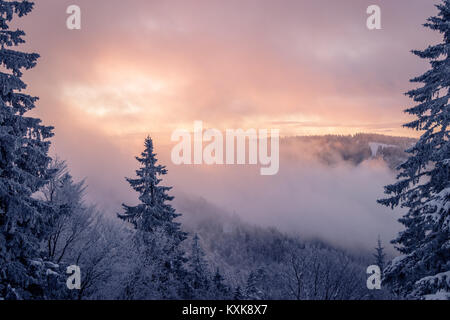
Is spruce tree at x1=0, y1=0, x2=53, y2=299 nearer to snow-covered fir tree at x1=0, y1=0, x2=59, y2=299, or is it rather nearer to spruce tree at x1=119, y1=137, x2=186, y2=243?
snow-covered fir tree at x1=0, y1=0, x2=59, y2=299

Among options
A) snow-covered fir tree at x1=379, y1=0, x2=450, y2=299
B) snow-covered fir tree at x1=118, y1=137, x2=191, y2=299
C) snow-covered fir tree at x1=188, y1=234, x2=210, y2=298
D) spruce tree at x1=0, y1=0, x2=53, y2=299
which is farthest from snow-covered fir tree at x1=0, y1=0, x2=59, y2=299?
snow-covered fir tree at x1=188, y1=234, x2=210, y2=298

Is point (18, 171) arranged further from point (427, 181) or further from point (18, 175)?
point (427, 181)

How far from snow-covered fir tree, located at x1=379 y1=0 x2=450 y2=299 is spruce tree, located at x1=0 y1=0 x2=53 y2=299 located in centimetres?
1317

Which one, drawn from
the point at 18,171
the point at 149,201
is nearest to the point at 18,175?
the point at 18,171

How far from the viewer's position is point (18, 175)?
8547 mm

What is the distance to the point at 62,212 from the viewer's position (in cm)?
966

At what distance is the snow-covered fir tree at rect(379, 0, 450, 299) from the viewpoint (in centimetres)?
860

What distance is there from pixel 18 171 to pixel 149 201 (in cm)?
1073

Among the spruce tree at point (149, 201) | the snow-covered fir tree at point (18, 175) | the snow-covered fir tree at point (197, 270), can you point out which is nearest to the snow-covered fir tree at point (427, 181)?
the snow-covered fir tree at point (18, 175)
